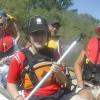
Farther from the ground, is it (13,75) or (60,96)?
(13,75)

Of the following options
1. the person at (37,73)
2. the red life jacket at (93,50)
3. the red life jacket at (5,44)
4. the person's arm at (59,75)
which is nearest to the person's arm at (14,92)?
the person at (37,73)

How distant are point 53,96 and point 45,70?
0.26m

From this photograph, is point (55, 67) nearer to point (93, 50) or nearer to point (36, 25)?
point (36, 25)

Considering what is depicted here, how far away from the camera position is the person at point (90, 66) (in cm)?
549

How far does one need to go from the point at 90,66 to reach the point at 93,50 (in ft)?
0.71

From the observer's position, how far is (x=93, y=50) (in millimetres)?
5633

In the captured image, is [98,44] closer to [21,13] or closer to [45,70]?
[45,70]

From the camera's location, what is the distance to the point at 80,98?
173 inches

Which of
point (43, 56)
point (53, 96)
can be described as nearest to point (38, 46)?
point (43, 56)

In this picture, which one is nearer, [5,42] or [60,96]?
[60,96]

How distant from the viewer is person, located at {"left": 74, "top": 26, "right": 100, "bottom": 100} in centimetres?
549

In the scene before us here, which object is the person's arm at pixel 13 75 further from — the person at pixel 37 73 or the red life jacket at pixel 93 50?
the red life jacket at pixel 93 50

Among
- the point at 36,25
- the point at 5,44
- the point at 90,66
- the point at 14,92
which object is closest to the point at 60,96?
the point at 14,92

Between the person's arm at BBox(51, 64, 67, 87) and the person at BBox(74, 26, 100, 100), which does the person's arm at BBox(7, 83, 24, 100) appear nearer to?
the person's arm at BBox(51, 64, 67, 87)
